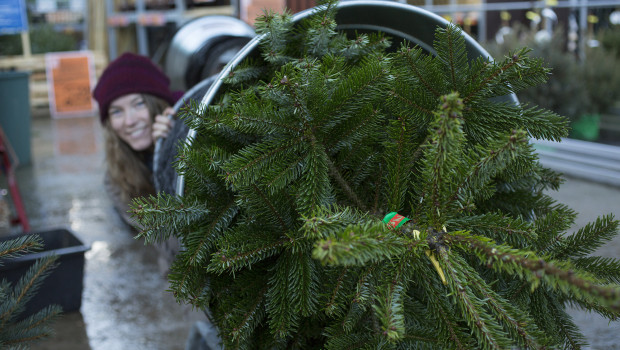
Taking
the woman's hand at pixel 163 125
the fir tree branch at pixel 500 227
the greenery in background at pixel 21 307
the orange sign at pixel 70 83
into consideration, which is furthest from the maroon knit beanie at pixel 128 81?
the orange sign at pixel 70 83

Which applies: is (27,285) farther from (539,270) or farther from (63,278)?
(63,278)

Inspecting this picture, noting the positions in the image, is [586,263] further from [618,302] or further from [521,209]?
[618,302]

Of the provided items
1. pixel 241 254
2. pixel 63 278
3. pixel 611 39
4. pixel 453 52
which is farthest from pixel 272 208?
pixel 611 39

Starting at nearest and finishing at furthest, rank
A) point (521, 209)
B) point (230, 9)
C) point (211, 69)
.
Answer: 1. point (521, 209)
2. point (211, 69)
3. point (230, 9)

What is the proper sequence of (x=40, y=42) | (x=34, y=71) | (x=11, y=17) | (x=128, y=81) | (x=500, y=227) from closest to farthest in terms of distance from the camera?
(x=500, y=227) < (x=128, y=81) < (x=11, y=17) < (x=34, y=71) < (x=40, y=42)

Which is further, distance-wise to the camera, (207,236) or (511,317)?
(207,236)

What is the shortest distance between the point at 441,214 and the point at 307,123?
0.92ft

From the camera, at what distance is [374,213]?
46.4 inches

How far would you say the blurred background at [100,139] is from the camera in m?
2.94

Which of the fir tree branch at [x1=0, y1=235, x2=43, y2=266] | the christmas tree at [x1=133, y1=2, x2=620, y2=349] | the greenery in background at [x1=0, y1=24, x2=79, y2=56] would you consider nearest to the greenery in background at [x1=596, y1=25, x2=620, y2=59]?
the christmas tree at [x1=133, y1=2, x2=620, y2=349]

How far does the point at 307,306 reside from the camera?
104 centimetres

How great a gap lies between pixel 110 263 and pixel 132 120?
101 cm

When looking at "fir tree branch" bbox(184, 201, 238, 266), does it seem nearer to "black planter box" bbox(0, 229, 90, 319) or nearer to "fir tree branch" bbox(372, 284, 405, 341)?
"fir tree branch" bbox(372, 284, 405, 341)

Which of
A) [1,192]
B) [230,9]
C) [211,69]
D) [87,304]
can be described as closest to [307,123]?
[87,304]
